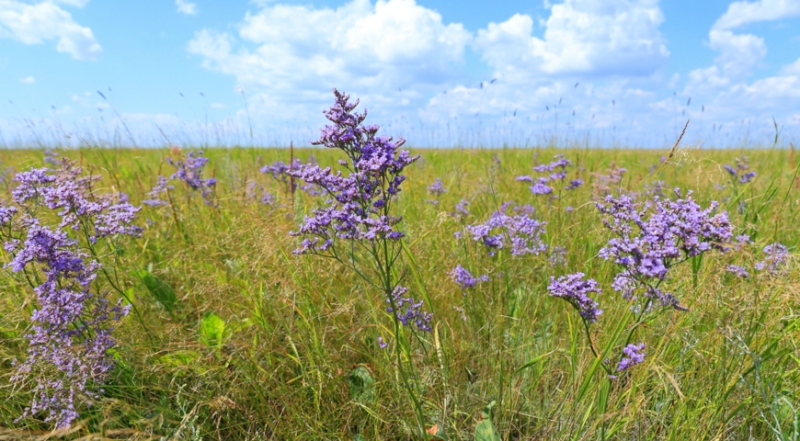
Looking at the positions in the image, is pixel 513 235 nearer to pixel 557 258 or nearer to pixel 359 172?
pixel 557 258

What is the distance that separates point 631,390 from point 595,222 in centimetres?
221

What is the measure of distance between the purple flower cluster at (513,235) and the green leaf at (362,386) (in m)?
0.93

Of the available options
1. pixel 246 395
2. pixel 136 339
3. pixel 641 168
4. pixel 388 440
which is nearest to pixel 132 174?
pixel 136 339

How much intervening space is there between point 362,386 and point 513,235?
1314 mm

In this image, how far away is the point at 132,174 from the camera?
20.7 ft

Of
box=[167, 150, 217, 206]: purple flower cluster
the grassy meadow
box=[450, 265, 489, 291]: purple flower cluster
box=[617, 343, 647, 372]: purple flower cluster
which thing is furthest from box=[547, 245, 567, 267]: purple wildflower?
box=[167, 150, 217, 206]: purple flower cluster

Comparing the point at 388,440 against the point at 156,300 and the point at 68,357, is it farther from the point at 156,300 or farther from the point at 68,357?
the point at 156,300

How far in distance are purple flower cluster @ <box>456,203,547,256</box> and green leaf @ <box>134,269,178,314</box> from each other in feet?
6.08

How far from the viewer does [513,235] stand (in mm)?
2895

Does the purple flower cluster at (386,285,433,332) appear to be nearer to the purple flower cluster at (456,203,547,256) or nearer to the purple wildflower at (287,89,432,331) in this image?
the purple wildflower at (287,89,432,331)

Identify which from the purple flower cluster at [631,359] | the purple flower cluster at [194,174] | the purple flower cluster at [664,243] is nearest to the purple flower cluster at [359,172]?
the purple flower cluster at [664,243]

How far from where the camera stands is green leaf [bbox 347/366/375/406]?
7.02ft

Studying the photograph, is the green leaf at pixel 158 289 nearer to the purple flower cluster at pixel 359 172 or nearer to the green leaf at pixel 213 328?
the green leaf at pixel 213 328

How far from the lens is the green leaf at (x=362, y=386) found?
7.02ft
